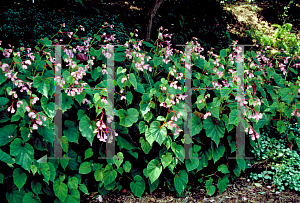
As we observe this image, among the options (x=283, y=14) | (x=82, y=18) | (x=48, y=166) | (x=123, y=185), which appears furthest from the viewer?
(x=283, y=14)

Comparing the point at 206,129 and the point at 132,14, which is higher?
the point at 132,14

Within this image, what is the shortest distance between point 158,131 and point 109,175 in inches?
24.9

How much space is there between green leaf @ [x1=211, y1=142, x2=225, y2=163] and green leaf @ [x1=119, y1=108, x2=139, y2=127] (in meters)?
0.88

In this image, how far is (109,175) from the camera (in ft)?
7.66

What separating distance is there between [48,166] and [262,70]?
2.66m

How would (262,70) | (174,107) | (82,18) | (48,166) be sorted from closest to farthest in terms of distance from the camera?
(48,166) < (174,107) < (262,70) < (82,18)

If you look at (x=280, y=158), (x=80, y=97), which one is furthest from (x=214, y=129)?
(x=80, y=97)

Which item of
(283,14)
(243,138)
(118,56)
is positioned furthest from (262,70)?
(283,14)

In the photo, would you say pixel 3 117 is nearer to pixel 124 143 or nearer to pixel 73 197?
pixel 73 197

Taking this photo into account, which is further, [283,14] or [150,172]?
[283,14]

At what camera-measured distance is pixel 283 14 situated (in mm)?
6461

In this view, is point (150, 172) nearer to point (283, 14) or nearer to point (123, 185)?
point (123, 185)

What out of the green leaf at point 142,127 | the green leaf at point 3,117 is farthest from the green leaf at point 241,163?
the green leaf at point 3,117

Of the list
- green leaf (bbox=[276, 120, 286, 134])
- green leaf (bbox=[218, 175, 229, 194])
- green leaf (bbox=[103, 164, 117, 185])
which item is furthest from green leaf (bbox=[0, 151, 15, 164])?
green leaf (bbox=[276, 120, 286, 134])
